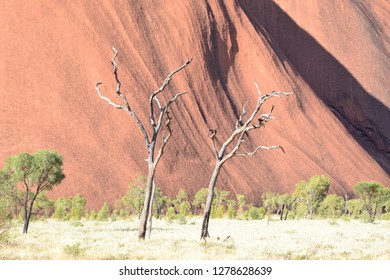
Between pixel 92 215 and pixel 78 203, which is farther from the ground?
pixel 78 203

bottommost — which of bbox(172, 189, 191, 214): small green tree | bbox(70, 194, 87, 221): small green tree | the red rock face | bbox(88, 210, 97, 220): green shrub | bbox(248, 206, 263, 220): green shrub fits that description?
bbox(88, 210, 97, 220): green shrub

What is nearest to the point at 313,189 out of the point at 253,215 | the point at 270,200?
the point at 253,215

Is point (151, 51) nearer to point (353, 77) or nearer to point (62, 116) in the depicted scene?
point (62, 116)

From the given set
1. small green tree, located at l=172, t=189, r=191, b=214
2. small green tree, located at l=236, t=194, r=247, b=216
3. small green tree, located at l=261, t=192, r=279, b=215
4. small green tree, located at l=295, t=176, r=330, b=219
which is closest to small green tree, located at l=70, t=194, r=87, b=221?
small green tree, located at l=172, t=189, r=191, b=214

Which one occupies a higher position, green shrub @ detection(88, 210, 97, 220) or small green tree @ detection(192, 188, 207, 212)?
small green tree @ detection(192, 188, 207, 212)

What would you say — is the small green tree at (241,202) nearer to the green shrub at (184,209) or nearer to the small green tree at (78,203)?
the green shrub at (184,209)

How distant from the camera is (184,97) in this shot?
246 feet

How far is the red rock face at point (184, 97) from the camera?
63188 millimetres

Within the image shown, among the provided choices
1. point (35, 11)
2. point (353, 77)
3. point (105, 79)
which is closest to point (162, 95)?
point (105, 79)

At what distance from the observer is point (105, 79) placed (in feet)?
226

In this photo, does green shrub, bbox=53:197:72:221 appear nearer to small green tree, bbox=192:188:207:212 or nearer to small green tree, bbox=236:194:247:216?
Result: small green tree, bbox=192:188:207:212

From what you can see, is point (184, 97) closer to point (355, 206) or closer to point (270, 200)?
point (270, 200)

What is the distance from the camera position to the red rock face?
63188mm

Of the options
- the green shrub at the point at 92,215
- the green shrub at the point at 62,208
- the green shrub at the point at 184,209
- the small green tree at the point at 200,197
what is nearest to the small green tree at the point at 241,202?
the small green tree at the point at 200,197
